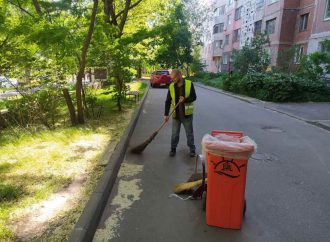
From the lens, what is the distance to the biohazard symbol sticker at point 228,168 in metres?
3.64

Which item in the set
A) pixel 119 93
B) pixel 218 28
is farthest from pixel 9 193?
pixel 218 28

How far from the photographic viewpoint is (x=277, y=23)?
30109mm

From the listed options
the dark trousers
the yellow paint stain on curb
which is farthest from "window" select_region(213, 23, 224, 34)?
the yellow paint stain on curb

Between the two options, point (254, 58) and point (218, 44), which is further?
point (218, 44)

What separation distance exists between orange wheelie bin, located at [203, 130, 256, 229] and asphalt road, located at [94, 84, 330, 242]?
0.50 feet

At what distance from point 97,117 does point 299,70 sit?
14.5 metres

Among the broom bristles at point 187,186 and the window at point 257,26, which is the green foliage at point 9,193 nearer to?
the broom bristles at point 187,186

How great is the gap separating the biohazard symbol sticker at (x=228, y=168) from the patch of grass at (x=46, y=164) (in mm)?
1749

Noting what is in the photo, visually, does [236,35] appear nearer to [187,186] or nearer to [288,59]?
[288,59]

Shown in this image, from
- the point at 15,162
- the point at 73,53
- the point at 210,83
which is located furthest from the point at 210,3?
Result: the point at 15,162

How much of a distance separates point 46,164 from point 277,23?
1142 inches

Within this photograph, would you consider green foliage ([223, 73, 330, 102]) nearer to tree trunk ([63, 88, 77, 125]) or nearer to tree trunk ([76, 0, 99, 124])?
tree trunk ([76, 0, 99, 124])

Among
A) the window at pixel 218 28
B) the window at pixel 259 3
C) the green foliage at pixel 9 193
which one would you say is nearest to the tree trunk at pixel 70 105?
the green foliage at pixel 9 193

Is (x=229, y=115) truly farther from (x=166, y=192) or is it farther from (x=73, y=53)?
(x=166, y=192)
